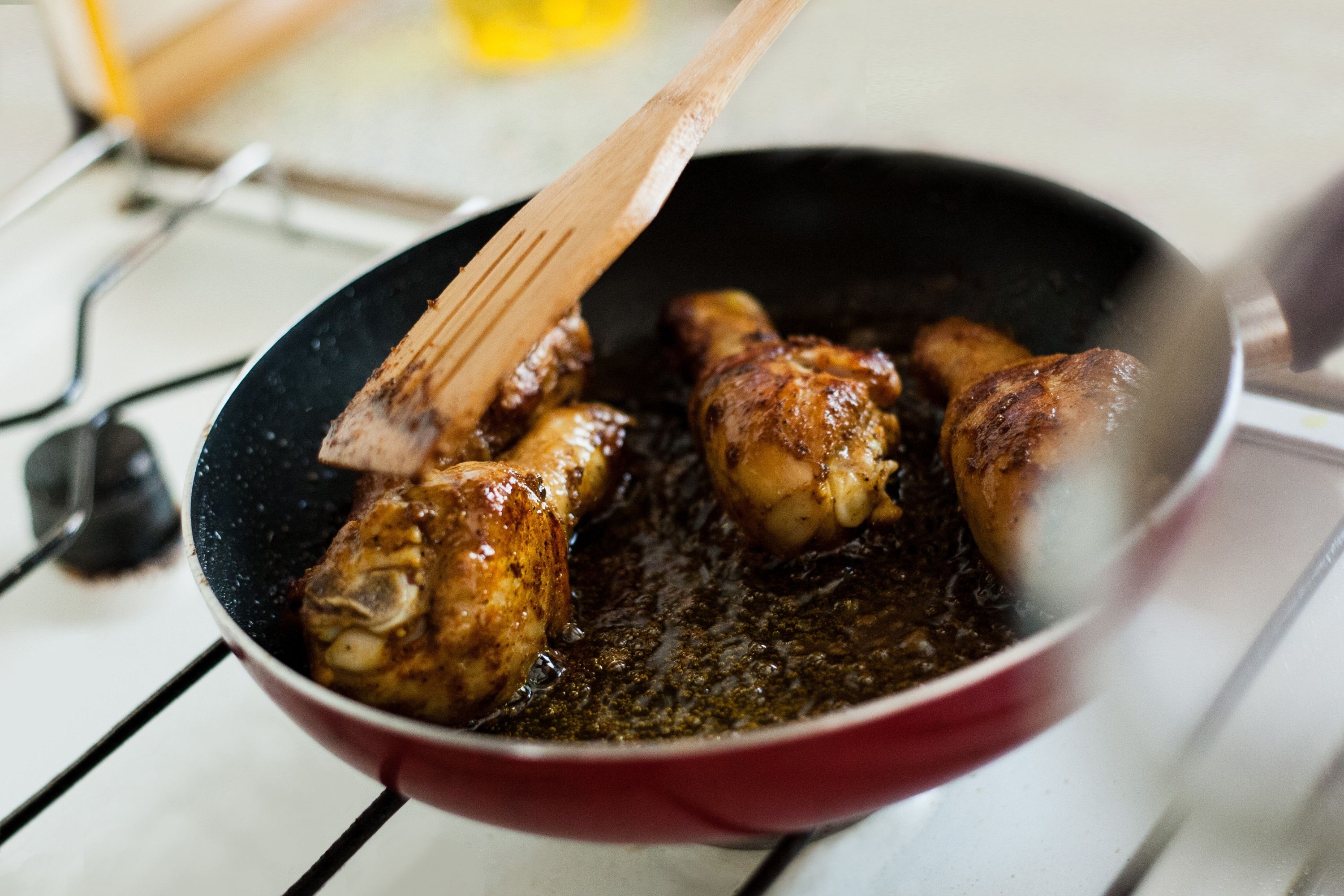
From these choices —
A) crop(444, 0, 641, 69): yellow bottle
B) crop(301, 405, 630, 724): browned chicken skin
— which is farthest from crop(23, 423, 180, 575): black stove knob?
crop(444, 0, 641, 69): yellow bottle

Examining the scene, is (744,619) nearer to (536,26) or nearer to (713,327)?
(713,327)

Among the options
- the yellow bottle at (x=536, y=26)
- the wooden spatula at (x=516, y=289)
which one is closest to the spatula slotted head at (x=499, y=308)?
the wooden spatula at (x=516, y=289)

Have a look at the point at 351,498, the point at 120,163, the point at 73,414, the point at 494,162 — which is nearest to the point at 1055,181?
the point at 351,498

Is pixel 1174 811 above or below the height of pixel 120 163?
below

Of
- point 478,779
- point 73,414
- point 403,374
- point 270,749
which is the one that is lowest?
point 270,749

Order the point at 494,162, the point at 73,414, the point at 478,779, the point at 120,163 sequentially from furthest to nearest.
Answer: the point at 120,163
the point at 494,162
the point at 73,414
the point at 478,779

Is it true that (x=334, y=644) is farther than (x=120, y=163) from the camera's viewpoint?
No

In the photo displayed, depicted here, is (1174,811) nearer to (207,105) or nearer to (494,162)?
(494,162)

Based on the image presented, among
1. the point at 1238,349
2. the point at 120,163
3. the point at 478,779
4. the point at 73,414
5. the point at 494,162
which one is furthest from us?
the point at 120,163
